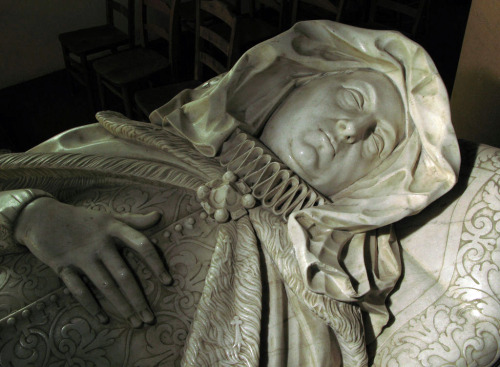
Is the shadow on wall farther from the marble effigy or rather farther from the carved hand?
the carved hand

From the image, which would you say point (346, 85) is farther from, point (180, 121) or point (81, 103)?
point (81, 103)

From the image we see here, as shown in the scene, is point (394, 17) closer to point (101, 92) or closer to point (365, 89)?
point (101, 92)

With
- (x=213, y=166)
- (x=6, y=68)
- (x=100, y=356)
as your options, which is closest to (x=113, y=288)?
(x=100, y=356)

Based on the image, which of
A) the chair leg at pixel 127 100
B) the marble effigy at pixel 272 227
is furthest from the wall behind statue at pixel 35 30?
the marble effigy at pixel 272 227

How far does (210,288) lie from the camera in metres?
1.09

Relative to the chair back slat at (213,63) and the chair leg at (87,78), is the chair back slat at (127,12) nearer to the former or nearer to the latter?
the chair leg at (87,78)

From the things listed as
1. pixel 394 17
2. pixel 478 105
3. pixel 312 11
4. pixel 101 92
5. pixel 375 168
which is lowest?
pixel 101 92

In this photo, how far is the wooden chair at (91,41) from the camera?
131 inches

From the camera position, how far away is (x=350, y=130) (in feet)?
3.97

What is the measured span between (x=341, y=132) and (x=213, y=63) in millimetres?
1678

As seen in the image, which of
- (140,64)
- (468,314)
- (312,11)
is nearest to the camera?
(468,314)

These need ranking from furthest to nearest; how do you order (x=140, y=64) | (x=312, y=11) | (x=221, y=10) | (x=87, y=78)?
(x=312, y=11) → (x=87, y=78) → (x=140, y=64) → (x=221, y=10)

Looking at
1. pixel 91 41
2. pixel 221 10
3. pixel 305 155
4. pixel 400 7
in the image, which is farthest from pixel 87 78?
pixel 305 155

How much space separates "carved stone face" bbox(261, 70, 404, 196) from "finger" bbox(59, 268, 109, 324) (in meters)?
0.59
